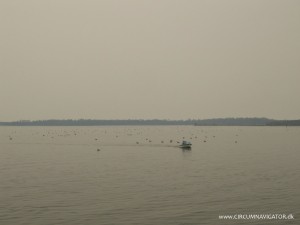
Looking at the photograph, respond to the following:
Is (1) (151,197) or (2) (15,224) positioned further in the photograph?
(1) (151,197)

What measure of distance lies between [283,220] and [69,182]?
30.4m

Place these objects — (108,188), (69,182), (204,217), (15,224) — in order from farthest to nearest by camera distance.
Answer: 1. (69,182)
2. (108,188)
3. (204,217)
4. (15,224)

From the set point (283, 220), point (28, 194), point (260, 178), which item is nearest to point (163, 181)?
point (260, 178)

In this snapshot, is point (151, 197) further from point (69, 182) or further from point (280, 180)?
point (280, 180)

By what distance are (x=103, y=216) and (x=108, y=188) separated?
1468cm

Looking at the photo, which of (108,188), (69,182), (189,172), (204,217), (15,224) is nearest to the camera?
(15,224)

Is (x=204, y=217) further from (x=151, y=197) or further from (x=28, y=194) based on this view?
(x=28, y=194)

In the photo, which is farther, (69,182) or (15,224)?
(69,182)

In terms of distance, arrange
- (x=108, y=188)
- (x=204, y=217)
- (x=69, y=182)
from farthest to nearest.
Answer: (x=69, y=182) → (x=108, y=188) → (x=204, y=217)

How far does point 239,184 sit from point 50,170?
33124 millimetres

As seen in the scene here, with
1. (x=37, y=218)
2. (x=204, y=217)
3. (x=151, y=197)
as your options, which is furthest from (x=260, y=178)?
(x=37, y=218)

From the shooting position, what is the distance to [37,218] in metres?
38.9

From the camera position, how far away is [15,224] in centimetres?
3697

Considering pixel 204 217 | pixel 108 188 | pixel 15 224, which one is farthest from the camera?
pixel 108 188
